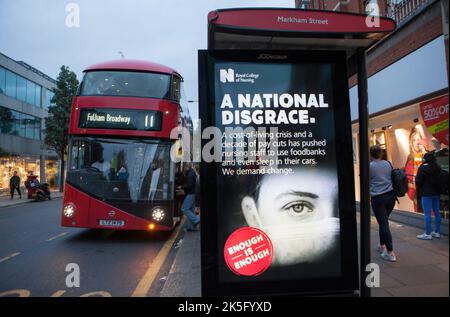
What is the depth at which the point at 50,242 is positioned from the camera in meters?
7.86

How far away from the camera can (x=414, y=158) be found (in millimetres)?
8609

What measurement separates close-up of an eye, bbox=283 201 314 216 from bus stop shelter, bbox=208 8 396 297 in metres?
0.54

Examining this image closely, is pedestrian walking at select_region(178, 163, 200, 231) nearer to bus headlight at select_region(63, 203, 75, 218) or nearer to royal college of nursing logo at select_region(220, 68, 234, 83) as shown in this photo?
bus headlight at select_region(63, 203, 75, 218)

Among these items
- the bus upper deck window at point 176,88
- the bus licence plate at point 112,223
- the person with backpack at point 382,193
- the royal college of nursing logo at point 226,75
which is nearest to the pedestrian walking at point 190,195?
the bus licence plate at point 112,223

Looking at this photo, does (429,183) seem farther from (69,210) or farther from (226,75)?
(69,210)

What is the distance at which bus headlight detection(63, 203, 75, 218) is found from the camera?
7.51 m

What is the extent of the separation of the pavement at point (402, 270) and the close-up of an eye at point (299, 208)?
96cm

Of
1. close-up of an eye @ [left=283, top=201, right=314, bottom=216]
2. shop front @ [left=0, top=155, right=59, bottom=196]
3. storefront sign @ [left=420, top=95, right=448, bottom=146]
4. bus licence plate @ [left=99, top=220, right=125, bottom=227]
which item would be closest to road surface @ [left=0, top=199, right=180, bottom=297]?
bus licence plate @ [left=99, top=220, right=125, bottom=227]

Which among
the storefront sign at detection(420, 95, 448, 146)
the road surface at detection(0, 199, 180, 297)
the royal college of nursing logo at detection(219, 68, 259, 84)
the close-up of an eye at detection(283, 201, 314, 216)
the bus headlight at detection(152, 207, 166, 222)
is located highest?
the royal college of nursing logo at detection(219, 68, 259, 84)

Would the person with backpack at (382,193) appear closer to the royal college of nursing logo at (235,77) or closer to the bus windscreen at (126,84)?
the royal college of nursing logo at (235,77)

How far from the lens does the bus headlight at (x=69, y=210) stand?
7508 mm

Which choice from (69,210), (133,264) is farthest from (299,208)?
(69,210)

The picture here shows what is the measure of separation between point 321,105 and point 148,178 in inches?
195
